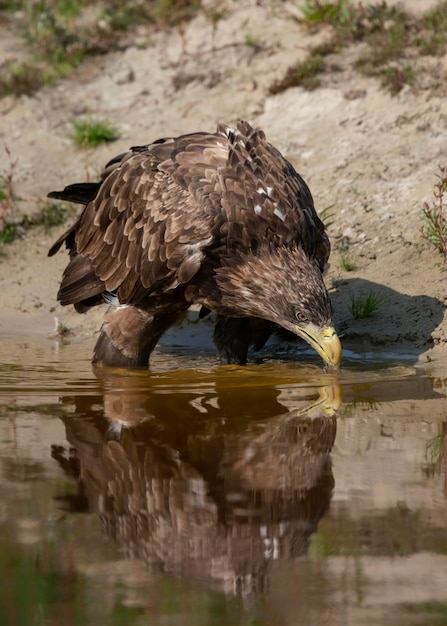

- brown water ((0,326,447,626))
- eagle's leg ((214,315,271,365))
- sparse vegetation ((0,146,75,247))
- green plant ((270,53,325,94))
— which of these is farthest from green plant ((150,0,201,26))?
brown water ((0,326,447,626))

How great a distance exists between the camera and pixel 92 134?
11.0m

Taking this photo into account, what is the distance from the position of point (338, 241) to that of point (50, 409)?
380 cm

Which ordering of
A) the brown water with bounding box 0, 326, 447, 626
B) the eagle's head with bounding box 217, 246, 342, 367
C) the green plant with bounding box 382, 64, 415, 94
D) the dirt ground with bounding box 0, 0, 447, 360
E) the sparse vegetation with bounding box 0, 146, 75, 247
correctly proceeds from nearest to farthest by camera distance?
the brown water with bounding box 0, 326, 447, 626 < the eagle's head with bounding box 217, 246, 342, 367 < the dirt ground with bounding box 0, 0, 447, 360 < the sparse vegetation with bounding box 0, 146, 75, 247 < the green plant with bounding box 382, 64, 415, 94

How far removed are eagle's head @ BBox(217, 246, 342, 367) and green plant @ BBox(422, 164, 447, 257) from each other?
66.6 inches

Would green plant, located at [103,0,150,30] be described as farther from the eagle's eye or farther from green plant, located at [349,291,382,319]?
the eagle's eye

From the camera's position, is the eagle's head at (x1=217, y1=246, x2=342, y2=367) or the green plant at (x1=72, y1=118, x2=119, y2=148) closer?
the eagle's head at (x1=217, y1=246, x2=342, y2=367)

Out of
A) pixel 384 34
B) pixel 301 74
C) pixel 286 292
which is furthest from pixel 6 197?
pixel 286 292

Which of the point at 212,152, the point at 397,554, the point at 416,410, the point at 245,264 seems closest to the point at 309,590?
the point at 397,554

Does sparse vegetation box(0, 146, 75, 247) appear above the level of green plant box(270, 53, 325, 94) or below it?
below

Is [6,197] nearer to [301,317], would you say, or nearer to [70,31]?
[70,31]

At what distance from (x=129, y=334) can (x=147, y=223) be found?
726 millimetres

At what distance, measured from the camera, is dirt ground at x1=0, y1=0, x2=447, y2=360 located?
8508mm

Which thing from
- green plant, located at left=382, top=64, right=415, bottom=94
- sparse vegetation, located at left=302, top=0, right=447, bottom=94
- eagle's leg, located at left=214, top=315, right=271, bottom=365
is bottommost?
eagle's leg, located at left=214, top=315, right=271, bottom=365

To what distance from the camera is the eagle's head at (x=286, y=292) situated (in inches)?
261
